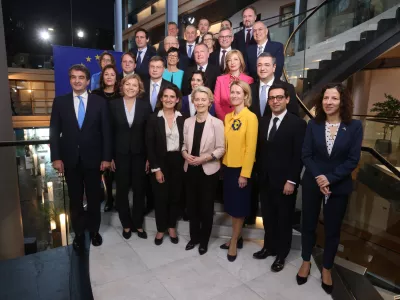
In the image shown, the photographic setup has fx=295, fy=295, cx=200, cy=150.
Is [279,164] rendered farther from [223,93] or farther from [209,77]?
[209,77]

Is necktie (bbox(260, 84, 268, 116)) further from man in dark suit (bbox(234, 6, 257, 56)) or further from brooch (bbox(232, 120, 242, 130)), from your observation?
man in dark suit (bbox(234, 6, 257, 56))

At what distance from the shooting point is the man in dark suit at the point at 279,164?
242cm

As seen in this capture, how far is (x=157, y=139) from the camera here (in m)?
2.86

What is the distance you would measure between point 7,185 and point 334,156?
5051 millimetres

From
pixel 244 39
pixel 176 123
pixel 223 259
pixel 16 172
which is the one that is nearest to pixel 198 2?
pixel 244 39

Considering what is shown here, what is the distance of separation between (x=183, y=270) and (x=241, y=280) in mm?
520

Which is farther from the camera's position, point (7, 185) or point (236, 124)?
point (7, 185)

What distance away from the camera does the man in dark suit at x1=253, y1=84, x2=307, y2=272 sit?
95.3 inches

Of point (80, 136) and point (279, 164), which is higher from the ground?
point (80, 136)

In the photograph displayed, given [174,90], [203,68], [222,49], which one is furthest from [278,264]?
[222,49]

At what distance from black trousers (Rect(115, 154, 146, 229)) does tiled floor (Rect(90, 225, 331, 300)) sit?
0.32m

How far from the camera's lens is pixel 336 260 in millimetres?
2635

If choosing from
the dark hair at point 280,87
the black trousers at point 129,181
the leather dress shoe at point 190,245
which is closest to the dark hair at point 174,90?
the black trousers at point 129,181

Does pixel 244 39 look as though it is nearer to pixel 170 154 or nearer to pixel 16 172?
pixel 170 154
